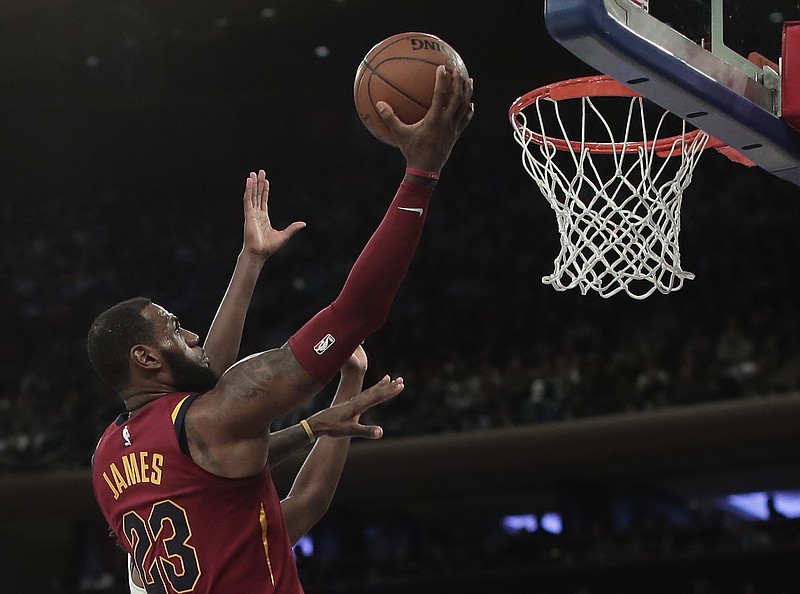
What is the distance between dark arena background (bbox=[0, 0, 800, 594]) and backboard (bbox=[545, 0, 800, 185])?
5.55 metres

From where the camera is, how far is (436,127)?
218 centimetres

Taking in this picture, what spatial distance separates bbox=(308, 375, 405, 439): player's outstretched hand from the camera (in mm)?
2422

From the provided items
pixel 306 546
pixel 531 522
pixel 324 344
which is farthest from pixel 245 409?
pixel 306 546

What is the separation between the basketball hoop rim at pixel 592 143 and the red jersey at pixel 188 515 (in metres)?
1.93

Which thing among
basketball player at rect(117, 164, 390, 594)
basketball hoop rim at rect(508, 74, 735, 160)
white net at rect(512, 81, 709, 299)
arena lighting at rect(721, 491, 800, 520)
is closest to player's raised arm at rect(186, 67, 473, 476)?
basketball player at rect(117, 164, 390, 594)

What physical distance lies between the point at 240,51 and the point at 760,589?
25.8 feet

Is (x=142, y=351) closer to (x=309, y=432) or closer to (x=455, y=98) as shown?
(x=309, y=432)

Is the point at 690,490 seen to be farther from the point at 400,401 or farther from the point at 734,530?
the point at 400,401

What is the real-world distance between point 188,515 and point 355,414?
43 centimetres

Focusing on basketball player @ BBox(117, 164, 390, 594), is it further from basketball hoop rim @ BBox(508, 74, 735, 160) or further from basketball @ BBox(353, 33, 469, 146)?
basketball hoop rim @ BBox(508, 74, 735, 160)

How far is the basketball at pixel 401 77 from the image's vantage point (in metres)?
2.52

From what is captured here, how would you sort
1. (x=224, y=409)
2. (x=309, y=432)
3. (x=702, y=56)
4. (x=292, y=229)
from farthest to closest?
(x=702, y=56), (x=292, y=229), (x=309, y=432), (x=224, y=409)

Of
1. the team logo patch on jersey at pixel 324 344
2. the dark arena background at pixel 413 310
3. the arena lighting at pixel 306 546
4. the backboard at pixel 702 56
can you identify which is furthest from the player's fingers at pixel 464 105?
the arena lighting at pixel 306 546

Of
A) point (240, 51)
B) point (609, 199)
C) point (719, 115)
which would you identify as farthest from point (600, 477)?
point (719, 115)
